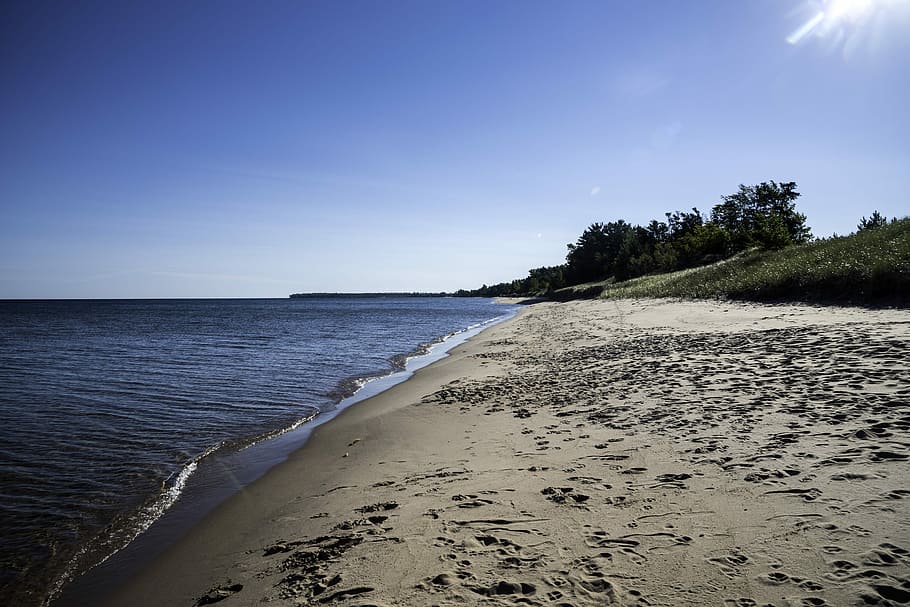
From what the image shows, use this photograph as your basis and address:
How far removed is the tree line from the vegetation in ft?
0.60

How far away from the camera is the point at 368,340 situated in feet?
108

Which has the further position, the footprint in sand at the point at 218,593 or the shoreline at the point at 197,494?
the shoreline at the point at 197,494

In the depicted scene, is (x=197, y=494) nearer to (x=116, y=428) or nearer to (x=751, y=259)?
(x=116, y=428)

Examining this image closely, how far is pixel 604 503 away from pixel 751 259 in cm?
4759

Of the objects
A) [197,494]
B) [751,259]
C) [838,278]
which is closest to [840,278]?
[838,278]

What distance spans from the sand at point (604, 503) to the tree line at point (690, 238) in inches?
2286

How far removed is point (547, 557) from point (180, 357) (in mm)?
24243

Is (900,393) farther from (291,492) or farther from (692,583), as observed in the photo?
(291,492)

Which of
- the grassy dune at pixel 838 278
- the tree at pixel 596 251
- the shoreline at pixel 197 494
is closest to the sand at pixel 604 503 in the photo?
the shoreline at pixel 197 494

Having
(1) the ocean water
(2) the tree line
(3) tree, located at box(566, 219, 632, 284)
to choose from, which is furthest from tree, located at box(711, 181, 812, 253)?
(1) the ocean water

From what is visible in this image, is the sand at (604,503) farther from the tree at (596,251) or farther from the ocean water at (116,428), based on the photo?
the tree at (596,251)

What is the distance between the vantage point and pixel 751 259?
4338 cm

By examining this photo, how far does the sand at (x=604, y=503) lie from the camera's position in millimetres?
3486

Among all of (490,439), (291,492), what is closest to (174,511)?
(291,492)
